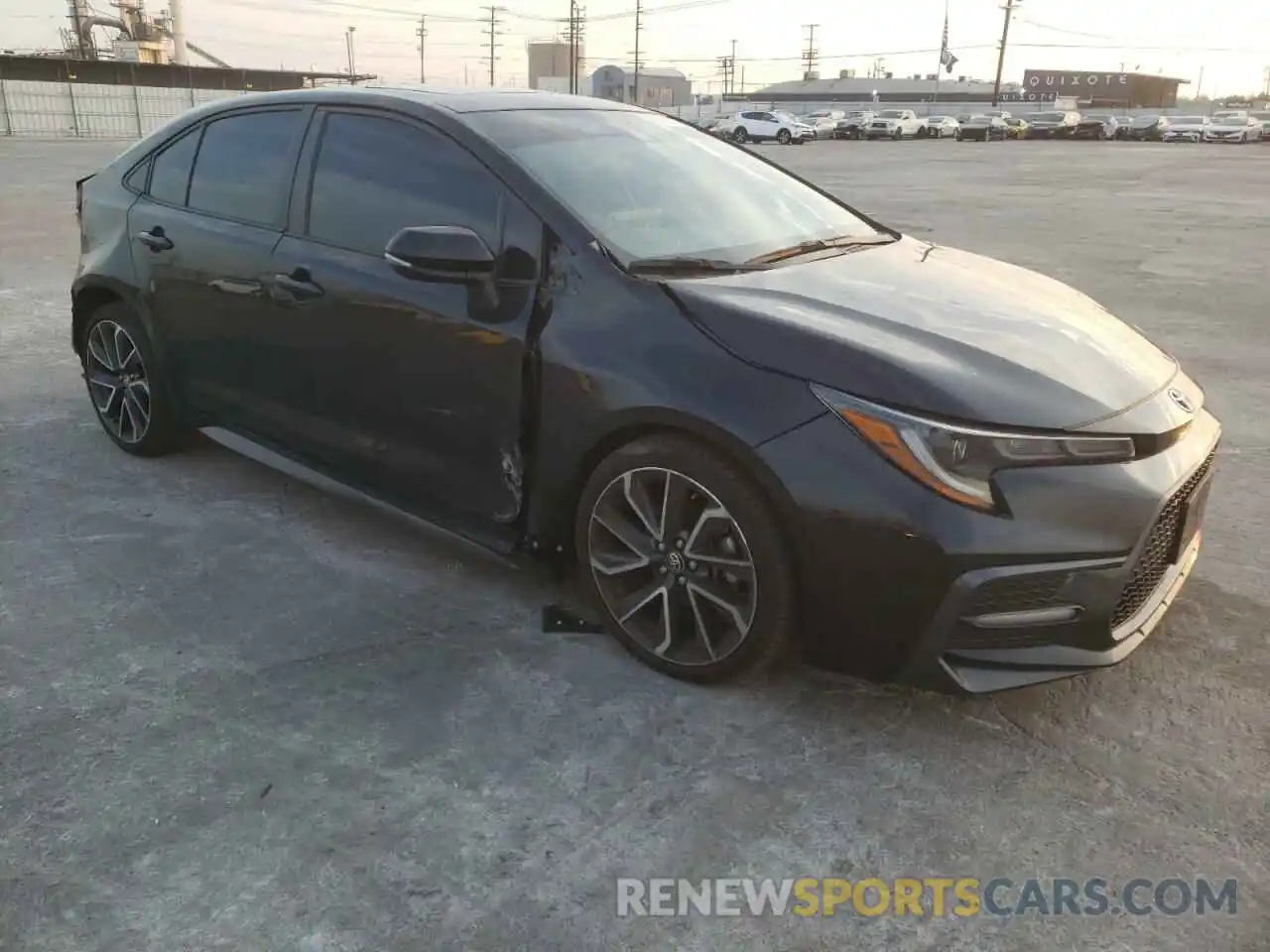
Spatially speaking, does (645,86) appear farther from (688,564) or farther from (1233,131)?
(688,564)

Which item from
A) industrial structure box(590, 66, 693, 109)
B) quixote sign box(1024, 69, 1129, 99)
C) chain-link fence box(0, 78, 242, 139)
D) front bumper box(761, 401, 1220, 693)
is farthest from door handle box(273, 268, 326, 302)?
quixote sign box(1024, 69, 1129, 99)

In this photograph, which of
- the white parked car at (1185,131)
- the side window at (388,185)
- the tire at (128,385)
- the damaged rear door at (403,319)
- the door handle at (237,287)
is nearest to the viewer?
the damaged rear door at (403,319)

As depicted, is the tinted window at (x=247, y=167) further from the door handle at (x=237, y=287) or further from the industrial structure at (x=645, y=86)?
the industrial structure at (x=645, y=86)

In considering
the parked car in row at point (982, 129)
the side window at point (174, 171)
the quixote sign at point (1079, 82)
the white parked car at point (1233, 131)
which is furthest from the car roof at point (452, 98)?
the quixote sign at point (1079, 82)

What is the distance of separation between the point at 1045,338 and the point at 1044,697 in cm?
102

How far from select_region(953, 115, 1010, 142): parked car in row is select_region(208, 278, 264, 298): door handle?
5474cm

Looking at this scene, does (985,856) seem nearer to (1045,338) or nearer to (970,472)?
(970,472)

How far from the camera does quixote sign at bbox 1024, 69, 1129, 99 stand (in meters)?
104

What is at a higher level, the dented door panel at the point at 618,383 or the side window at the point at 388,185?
the side window at the point at 388,185

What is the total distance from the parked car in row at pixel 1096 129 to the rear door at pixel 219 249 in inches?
2374

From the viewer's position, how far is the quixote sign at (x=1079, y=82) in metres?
104

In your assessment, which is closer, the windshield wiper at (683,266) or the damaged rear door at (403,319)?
the windshield wiper at (683,266)

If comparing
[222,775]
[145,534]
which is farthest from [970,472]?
[145,534]

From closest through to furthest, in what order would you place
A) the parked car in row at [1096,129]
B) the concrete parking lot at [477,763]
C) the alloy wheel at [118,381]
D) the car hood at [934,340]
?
1. the concrete parking lot at [477,763]
2. the car hood at [934,340]
3. the alloy wheel at [118,381]
4. the parked car in row at [1096,129]
